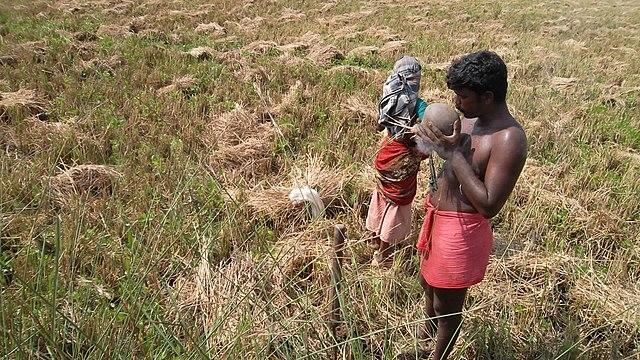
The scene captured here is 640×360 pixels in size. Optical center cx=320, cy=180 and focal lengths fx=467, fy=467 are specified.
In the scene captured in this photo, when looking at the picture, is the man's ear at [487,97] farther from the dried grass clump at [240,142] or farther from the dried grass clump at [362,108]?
the dried grass clump at [362,108]

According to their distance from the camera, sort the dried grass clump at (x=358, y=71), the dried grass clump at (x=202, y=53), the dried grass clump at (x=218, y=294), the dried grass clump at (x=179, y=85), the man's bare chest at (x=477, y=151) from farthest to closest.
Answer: the dried grass clump at (x=202, y=53) < the dried grass clump at (x=358, y=71) < the dried grass clump at (x=179, y=85) < the dried grass clump at (x=218, y=294) < the man's bare chest at (x=477, y=151)

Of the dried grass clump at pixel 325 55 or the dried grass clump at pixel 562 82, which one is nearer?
the dried grass clump at pixel 562 82

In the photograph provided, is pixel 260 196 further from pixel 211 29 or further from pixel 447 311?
pixel 211 29

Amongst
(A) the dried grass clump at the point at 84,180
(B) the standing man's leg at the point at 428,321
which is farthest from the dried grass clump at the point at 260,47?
(B) the standing man's leg at the point at 428,321

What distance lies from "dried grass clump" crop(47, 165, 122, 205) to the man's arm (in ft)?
8.47

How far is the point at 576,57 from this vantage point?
8680 millimetres

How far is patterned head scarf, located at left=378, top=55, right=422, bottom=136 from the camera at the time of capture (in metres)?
2.76

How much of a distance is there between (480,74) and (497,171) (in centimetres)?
36

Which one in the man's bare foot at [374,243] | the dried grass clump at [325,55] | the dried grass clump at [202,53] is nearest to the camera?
the man's bare foot at [374,243]

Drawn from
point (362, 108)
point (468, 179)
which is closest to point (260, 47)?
point (362, 108)

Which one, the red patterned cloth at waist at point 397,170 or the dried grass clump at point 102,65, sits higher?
the dried grass clump at point 102,65

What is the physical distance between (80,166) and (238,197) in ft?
4.20

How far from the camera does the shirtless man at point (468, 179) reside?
1.72 metres

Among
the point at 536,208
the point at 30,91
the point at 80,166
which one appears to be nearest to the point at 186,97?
the point at 30,91
